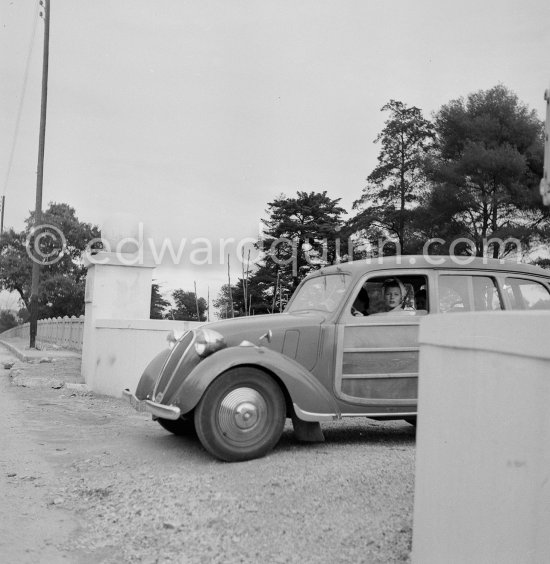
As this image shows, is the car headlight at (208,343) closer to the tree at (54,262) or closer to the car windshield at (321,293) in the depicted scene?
the car windshield at (321,293)

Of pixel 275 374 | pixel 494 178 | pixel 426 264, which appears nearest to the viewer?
pixel 275 374

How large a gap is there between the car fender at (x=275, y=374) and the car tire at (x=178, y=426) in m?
1.11

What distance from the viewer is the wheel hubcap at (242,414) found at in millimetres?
5324

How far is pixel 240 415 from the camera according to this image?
5.36 m

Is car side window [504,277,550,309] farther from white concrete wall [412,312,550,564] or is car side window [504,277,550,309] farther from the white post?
the white post

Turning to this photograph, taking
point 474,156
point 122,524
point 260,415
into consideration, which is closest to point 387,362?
point 260,415

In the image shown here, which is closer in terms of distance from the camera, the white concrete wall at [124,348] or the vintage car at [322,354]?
the vintage car at [322,354]

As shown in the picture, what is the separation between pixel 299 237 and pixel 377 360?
41145 mm

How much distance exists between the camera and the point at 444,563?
8.03 feet

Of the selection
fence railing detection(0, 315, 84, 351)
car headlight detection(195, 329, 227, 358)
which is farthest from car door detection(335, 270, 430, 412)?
fence railing detection(0, 315, 84, 351)

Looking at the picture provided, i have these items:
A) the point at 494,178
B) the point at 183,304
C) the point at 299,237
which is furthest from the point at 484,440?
the point at 299,237

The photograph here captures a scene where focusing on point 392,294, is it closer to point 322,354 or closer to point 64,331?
point 322,354

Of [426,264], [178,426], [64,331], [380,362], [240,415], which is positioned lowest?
[178,426]

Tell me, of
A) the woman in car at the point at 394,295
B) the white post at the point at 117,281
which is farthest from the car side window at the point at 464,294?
the white post at the point at 117,281
